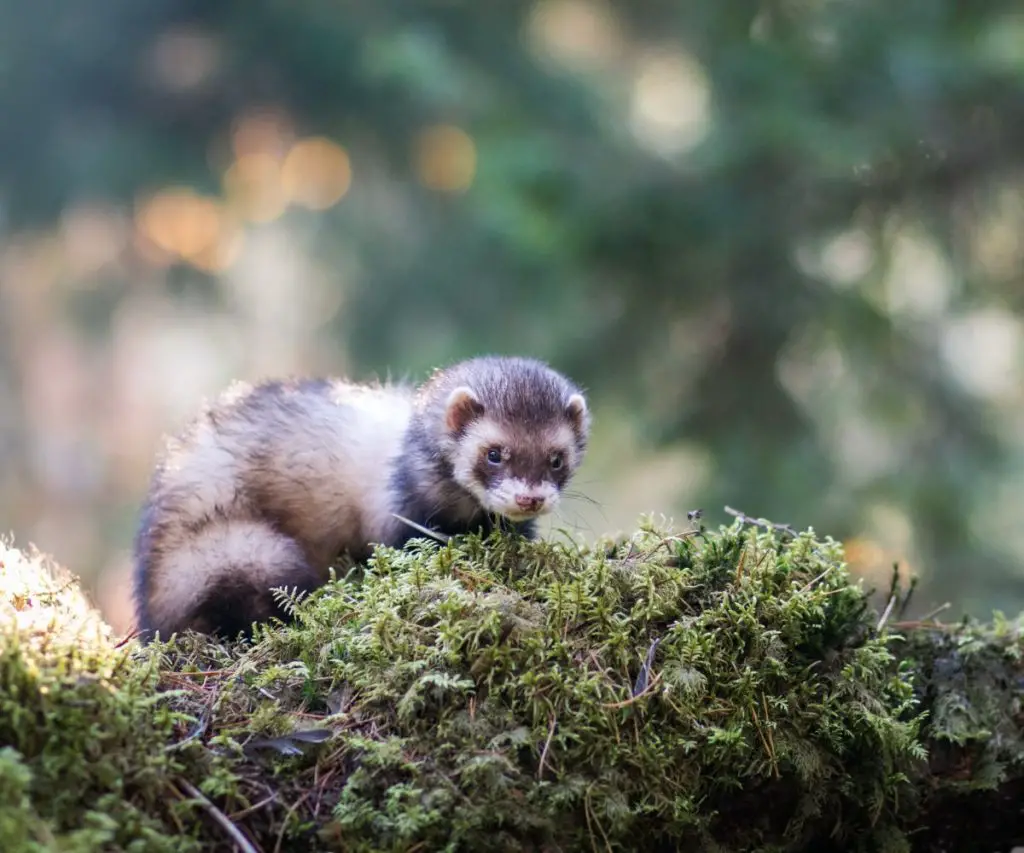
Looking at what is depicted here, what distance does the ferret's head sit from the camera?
3713 millimetres

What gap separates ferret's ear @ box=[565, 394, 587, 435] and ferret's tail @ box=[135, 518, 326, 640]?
1.16 metres

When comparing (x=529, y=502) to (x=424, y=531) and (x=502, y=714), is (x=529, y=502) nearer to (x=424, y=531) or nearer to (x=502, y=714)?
(x=424, y=531)

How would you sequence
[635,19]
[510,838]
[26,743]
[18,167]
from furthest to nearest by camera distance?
[18,167], [635,19], [510,838], [26,743]

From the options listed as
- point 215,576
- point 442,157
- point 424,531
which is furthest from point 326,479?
point 442,157

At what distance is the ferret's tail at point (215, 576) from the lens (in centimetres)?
367

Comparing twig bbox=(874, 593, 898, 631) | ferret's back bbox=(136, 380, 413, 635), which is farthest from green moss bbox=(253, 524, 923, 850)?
ferret's back bbox=(136, 380, 413, 635)

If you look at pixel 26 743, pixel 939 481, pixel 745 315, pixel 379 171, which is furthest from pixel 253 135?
pixel 26 743

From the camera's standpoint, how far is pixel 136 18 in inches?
334

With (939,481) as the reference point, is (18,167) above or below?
above

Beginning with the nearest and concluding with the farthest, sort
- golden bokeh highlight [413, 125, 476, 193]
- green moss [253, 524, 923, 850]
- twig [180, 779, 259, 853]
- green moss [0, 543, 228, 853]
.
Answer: green moss [0, 543, 228, 853] → twig [180, 779, 259, 853] → green moss [253, 524, 923, 850] → golden bokeh highlight [413, 125, 476, 193]

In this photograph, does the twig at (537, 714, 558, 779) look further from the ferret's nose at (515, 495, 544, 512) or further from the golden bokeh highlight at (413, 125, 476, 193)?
the golden bokeh highlight at (413, 125, 476, 193)

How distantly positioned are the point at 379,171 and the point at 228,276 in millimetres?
2162

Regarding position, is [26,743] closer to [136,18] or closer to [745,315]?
[745,315]

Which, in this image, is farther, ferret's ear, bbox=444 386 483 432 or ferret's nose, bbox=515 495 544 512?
ferret's ear, bbox=444 386 483 432
